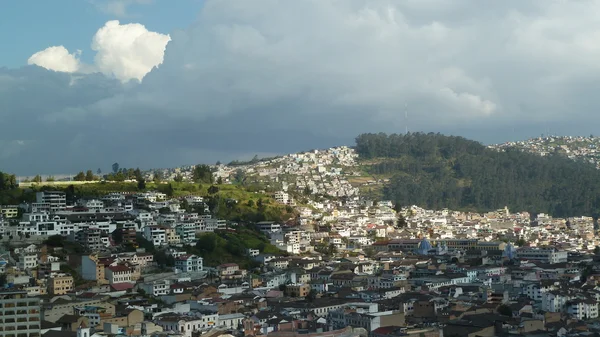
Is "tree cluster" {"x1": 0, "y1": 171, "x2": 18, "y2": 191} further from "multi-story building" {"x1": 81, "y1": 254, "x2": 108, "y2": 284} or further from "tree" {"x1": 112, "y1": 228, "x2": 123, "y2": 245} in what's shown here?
"multi-story building" {"x1": 81, "y1": 254, "x2": 108, "y2": 284}

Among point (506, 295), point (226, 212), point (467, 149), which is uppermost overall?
point (467, 149)

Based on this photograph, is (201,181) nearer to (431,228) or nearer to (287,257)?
(431,228)

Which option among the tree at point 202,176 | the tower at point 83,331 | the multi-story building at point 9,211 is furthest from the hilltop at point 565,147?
the tower at point 83,331

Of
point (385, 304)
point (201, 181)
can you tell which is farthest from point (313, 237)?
Result: point (385, 304)

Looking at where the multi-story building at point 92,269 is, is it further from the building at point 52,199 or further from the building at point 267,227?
the building at point 267,227

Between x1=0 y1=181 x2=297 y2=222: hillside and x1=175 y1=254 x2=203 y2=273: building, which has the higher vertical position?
x1=0 y1=181 x2=297 y2=222: hillside

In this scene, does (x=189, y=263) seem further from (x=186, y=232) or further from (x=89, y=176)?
(x=89, y=176)

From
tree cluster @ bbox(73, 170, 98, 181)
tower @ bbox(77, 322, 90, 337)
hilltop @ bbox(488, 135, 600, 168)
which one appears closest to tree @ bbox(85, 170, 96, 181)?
tree cluster @ bbox(73, 170, 98, 181)
